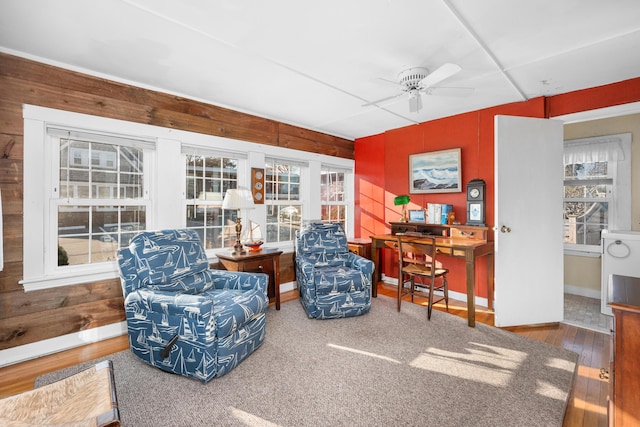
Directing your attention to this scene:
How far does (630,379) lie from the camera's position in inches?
47.2

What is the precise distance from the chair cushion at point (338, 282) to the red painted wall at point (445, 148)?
1520 mm

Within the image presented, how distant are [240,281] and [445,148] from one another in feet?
10.2

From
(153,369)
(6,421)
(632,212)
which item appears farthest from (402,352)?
(632,212)

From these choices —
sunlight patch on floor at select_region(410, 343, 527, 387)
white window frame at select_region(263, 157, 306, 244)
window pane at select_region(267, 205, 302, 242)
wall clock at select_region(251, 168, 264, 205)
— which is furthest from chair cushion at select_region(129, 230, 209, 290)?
sunlight patch on floor at select_region(410, 343, 527, 387)

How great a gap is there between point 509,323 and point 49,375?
157 inches

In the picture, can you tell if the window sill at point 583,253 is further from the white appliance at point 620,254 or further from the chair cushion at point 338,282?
the chair cushion at point 338,282

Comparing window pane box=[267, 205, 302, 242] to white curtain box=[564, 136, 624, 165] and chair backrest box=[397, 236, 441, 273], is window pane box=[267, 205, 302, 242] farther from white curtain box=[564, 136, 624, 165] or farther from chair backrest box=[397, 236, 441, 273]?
white curtain box=[564, 136, 624, 165]

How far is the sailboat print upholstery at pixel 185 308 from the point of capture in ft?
6.75

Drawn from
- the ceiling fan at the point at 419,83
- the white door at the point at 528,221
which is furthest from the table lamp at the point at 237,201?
the white door at the point at 528,221

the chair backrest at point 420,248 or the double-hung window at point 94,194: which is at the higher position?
the double-hung window at point 94,194

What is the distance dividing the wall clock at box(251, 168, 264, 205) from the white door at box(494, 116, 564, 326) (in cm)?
272

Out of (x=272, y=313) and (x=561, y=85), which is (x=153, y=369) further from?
(x=561, y=85)

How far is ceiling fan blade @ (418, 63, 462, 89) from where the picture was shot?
6.99ft

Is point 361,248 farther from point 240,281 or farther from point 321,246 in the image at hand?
point 240,281
